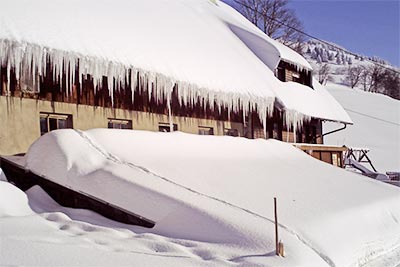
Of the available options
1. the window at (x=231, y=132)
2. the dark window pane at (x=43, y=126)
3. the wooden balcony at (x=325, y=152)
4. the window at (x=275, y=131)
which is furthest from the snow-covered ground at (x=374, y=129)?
the dark window pane at (x=43, y=126)

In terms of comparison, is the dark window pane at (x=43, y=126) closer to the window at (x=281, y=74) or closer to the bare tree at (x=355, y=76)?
the window at (x=281, y=74)

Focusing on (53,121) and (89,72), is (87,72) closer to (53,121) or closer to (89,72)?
(89,72)

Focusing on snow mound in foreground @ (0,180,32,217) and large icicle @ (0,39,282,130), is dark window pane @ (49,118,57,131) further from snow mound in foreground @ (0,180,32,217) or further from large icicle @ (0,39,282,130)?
snow mound in foreground @ (0,180,32,217)

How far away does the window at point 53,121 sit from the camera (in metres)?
8.77

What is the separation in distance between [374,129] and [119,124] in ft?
110

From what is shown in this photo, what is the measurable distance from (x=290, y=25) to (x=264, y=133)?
20958 millimetres

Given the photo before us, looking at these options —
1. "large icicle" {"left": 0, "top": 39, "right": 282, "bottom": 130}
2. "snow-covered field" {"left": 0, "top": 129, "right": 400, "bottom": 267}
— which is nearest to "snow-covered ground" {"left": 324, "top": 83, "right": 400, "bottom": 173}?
"large icicle" {"left": 0, "top": 39, "right": 282, "bottom": 130}

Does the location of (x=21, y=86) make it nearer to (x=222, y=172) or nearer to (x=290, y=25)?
(x=222, y=172)

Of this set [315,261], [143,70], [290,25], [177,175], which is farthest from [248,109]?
[290,25]

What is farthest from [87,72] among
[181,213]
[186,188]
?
[181,213]

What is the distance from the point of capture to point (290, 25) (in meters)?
33.6

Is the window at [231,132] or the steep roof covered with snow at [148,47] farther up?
the steep roof covered with snow at [148,47]

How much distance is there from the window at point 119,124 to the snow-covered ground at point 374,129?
2096 cm

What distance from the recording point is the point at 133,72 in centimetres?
915
